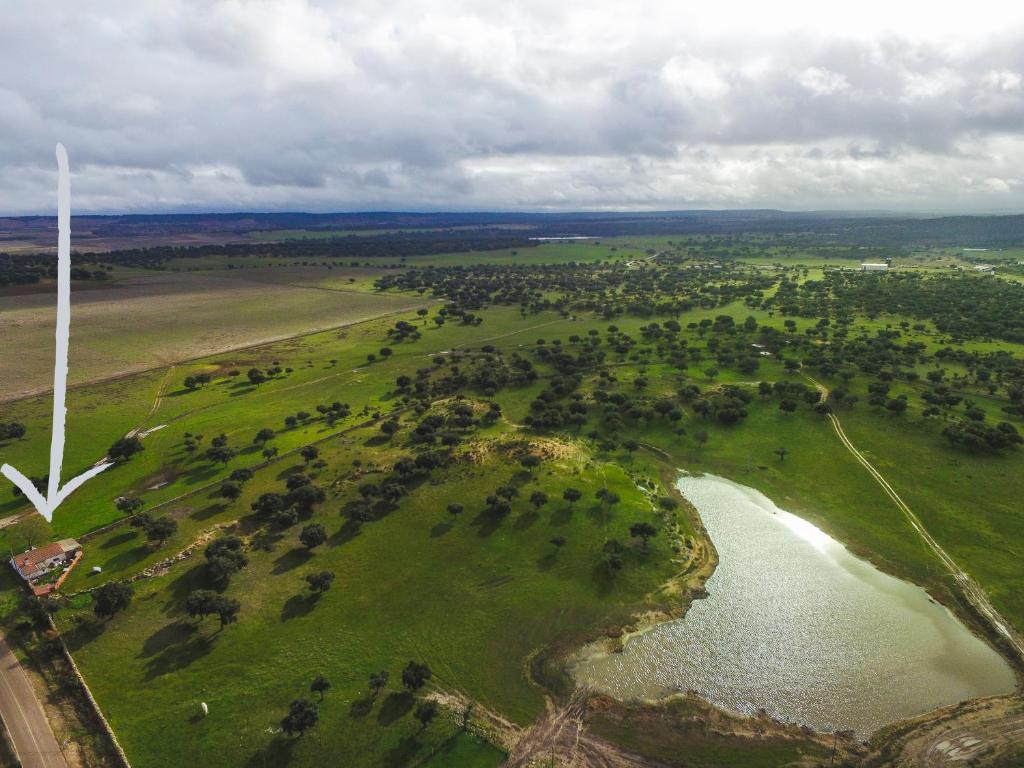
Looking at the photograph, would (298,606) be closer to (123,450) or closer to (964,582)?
(123,450)

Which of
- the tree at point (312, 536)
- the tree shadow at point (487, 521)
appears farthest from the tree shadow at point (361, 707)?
the tree shadow at point (487, 521)

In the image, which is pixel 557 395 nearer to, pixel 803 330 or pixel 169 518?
pixel 169 518

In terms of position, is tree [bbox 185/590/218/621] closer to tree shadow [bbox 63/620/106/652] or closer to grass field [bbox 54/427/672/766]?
grass field [bbox 54/427/672/766]

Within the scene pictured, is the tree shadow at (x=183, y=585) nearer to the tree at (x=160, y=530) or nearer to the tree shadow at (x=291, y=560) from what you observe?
the tree at (x=160, y=530)

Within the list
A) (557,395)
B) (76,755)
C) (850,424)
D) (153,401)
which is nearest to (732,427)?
(850,424)

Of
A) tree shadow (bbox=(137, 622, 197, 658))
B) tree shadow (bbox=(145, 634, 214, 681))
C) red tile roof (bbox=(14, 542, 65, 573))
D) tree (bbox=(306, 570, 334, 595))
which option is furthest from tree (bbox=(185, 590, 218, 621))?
red tile roof (bbox=(14, 542, 65, 573))
